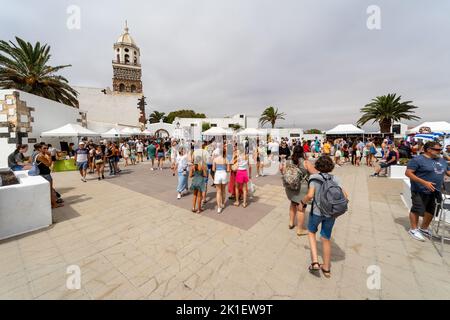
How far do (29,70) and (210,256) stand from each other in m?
19.6

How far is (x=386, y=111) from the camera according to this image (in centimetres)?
2300

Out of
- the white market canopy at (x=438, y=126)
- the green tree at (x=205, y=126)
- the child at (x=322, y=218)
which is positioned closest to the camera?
the child at (x=322, y=218)

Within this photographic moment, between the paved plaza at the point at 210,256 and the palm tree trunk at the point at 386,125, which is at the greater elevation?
the palm tree trunk at the point at 386,125

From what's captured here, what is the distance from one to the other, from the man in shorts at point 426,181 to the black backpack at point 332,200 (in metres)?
1.93

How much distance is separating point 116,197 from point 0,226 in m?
2.47

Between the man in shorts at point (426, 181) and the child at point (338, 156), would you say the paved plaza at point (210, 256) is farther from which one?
the child at point (338, 156)

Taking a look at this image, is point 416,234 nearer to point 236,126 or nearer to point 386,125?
point 386,125

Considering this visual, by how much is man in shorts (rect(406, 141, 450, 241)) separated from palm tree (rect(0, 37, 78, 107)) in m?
20.9

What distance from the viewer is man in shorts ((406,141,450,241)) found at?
311 cm

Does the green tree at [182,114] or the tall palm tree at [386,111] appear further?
the green tree at [182,114]

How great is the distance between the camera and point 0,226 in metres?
3.37

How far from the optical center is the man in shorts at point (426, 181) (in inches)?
122

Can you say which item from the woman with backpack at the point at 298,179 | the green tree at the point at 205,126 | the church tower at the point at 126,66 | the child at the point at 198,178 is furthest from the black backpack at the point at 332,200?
the church tower at the point at 126,66
